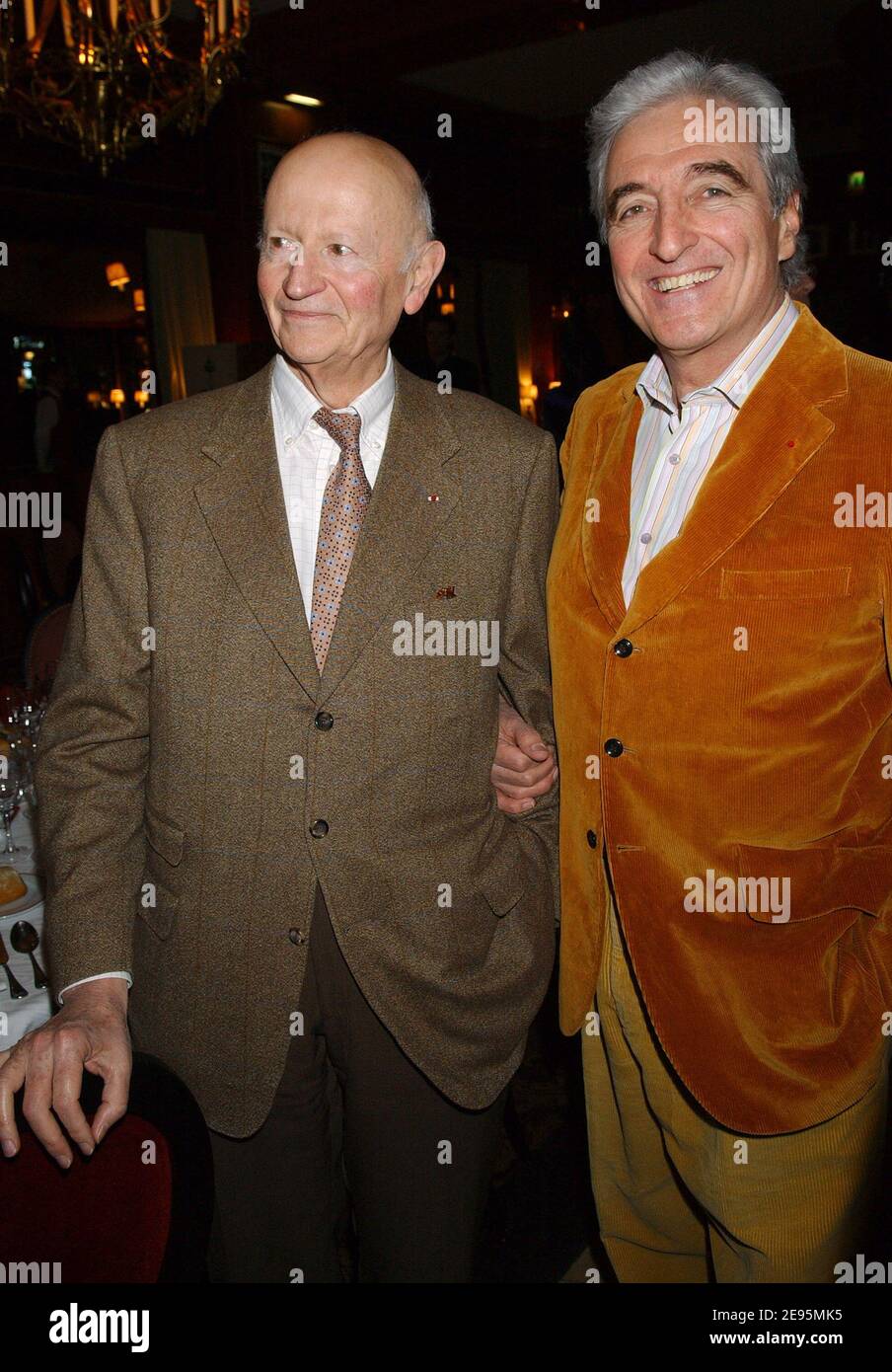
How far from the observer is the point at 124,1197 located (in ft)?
4.01

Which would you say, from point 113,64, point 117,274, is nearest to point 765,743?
point 113,64

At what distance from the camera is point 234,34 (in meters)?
4.62

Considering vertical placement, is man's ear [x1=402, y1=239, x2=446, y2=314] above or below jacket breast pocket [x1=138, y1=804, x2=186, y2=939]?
above

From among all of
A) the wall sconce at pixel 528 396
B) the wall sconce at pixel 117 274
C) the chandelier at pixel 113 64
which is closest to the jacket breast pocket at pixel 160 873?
the chandelier at pixel 113 64

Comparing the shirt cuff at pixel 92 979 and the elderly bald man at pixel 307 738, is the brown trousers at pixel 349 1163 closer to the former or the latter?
the elderly bald man at pixel 307 738

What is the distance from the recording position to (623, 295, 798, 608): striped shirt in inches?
59.8

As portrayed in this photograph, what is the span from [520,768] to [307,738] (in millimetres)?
347

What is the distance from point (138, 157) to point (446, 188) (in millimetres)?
4837

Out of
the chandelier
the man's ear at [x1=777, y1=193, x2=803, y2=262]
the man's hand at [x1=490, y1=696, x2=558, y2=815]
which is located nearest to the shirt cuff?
the man's hand at [x1=490, y1=696, x2=558, y2=815]

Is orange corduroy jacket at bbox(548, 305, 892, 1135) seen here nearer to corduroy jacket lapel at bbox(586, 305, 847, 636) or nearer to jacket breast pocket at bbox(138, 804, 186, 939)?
corduroy jacket lapel at bbox(586, 305, 847, 636)

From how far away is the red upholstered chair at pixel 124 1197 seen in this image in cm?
121

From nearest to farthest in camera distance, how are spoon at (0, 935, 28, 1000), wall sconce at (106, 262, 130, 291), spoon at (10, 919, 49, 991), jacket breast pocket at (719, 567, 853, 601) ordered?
jacket breast pocket at (719, 567, 853, 601) → spoon at (0, 935, 28, 1000) → spoon at (10, 919, 49, 991) → wall sconce at (106, 262, 130, 291)

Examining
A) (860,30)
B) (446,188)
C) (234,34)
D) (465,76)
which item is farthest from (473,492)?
(446,188)

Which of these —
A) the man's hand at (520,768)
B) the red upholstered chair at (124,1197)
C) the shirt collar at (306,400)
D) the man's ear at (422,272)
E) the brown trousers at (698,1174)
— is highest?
the man's ear at (422,272)
